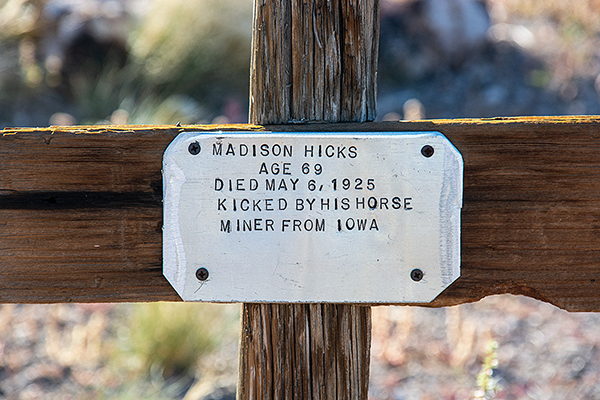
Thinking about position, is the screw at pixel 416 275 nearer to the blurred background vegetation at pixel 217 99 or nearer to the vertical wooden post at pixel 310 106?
the vertical wooden post at pixel 310 106

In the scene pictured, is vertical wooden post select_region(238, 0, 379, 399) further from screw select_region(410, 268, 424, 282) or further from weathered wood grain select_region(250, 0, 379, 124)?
screw select_region(410, 268, 424, 282)

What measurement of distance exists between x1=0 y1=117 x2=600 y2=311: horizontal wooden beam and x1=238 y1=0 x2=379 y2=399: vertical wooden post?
0.22ft

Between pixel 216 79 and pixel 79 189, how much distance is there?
482 cm

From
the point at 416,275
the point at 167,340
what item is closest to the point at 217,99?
the point at 167,340

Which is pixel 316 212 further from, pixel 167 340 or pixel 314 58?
pixel 167 340

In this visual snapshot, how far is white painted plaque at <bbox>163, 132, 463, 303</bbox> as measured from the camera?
0.88 m

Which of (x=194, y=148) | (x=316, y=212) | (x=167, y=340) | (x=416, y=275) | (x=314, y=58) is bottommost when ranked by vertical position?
(x=167, y=340)

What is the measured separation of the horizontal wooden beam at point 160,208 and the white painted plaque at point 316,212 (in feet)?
0.09

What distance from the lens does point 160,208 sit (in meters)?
0.89

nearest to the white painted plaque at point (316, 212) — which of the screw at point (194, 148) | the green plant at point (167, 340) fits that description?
the screw at point (194, 148)

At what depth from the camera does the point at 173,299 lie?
92 cm

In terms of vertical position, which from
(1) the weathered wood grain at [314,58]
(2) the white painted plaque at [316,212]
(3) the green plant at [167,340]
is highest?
(1) the weathered wood grain at [314,58]

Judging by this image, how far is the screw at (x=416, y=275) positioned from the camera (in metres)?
0.90

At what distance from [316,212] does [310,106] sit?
0.18 metres
